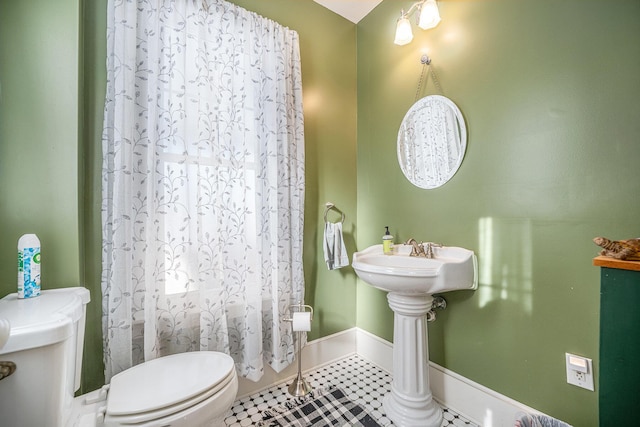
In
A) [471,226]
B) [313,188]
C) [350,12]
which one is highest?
[350,12]

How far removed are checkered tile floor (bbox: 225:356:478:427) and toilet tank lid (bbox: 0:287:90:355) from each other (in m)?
1.02

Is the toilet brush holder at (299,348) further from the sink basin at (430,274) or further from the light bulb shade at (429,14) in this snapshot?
the light bulb shade at (429,14)

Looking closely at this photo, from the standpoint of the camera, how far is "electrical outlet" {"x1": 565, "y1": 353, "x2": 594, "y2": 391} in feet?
3.37

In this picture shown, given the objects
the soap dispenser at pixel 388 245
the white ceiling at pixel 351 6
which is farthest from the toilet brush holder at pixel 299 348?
the white ceiling at pixel 351 6

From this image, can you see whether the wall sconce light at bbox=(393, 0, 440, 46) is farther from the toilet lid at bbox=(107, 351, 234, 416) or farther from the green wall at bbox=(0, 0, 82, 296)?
the toilet lid at bbox=(107, 351, 234, 416)

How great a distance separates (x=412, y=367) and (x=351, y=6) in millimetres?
2547

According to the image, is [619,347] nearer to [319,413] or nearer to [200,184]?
[319,413]

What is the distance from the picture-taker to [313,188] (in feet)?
6.22

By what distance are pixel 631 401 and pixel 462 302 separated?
696mm

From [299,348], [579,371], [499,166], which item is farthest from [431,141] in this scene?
[299,348]

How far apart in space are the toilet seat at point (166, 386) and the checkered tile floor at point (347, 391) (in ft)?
1.77

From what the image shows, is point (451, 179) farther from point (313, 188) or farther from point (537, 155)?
point (313, 188)

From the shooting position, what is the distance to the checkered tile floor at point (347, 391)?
4.58 feet

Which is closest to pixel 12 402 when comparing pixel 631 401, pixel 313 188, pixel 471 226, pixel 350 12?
pixel 313 188
